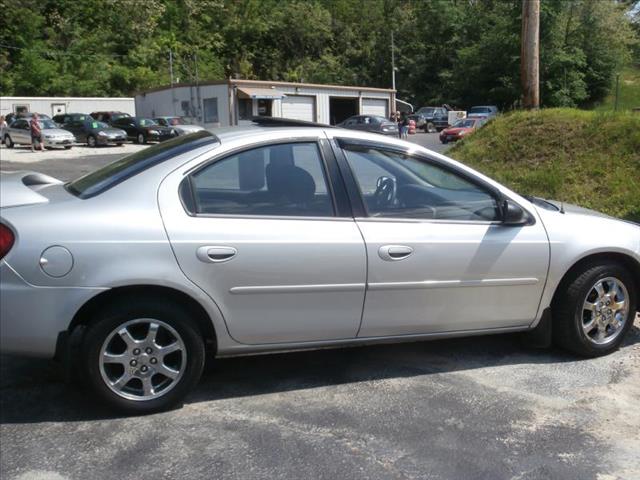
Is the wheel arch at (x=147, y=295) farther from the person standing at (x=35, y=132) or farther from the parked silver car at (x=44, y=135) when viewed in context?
the parked silver car at (x=44, y=135)

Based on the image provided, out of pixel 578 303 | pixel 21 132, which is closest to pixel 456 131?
pixel 21 132

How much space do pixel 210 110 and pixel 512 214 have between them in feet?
132

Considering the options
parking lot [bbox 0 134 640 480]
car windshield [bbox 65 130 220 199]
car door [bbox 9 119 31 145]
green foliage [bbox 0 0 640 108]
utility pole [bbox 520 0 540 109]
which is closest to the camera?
parking lot [bbox 0 134 640 480]

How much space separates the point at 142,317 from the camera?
3.53 meters

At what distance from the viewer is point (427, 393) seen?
3998 millimetres

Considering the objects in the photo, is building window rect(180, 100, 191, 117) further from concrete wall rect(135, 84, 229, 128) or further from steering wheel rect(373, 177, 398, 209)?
steering wheel rect(373, 177, 398, 209)

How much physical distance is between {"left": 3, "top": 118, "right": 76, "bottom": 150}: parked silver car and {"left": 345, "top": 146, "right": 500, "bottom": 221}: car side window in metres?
27.9

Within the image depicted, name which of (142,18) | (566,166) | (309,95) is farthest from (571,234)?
(142,18)

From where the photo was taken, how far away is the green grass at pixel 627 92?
167 feet

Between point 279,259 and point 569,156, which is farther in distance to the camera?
point 569,156

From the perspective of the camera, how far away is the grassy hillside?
30.8 ft

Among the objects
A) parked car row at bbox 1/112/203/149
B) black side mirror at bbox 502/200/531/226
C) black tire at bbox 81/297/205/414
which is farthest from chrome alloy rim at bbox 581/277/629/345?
parked car row at bbox 1/112/203/149

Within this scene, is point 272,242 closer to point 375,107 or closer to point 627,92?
point 375,107

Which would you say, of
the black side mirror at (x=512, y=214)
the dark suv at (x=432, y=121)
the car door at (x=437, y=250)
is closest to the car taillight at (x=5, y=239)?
the car door at (x=437, y=250)
